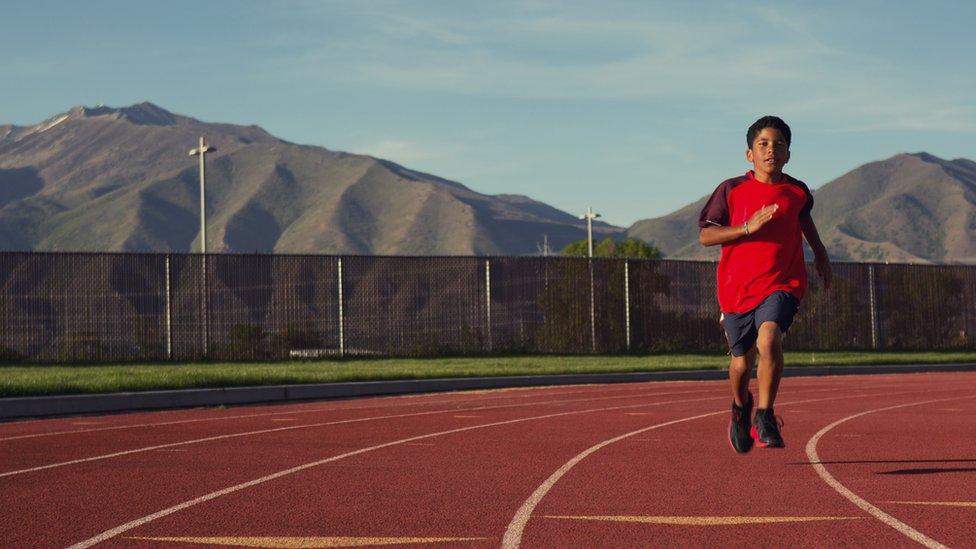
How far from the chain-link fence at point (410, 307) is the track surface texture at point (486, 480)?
13.0m

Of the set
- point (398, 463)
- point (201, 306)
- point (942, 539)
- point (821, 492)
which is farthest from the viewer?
point (201, 306)

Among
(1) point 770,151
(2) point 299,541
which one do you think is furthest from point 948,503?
(2) point 299,541

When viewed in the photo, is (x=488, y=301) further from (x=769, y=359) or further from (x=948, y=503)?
(x=948, y=503)

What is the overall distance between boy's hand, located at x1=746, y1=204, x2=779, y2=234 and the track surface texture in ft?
5.33

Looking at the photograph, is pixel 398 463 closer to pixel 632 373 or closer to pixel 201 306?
pixel 632 373

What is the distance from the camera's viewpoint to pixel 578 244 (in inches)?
3898

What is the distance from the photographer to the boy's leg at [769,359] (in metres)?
8.89

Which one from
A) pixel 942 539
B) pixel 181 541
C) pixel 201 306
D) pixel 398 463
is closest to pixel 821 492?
pixel 942 539

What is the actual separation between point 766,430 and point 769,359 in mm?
469

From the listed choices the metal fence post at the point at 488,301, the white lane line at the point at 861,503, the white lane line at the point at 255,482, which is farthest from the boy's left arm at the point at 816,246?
the metal fence post at the point at 488,301

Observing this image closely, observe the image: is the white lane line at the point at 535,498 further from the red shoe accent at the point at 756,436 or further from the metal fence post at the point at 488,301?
the metal fence post at the point at 488,301

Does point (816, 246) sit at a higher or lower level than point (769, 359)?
higher

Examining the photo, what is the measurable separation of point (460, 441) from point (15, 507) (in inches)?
191

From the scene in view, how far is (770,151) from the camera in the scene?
894 centimetres
